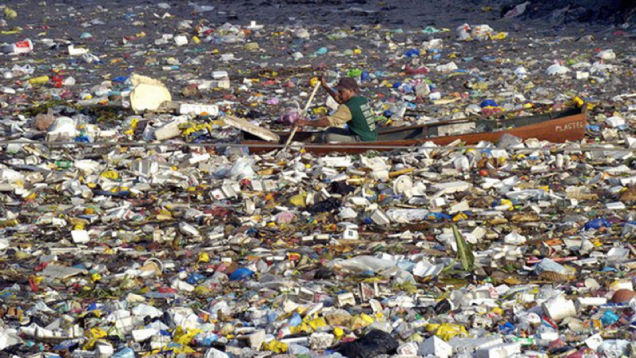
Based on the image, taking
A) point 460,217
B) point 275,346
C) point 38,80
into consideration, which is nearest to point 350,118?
point 460,217

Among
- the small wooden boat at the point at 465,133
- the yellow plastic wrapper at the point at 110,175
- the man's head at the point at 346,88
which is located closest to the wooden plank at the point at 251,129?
the small wooden boat at the point at 465,133

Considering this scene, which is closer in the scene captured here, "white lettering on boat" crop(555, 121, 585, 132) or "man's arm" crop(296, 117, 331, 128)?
"man's arm" crop(296, 117, 331, 128)

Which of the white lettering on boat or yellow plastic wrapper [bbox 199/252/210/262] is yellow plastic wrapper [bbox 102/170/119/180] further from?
the white lettering on boat

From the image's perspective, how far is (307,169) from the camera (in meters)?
8.81

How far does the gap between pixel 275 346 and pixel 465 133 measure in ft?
16.3

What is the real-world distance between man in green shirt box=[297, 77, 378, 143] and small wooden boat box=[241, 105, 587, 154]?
181mm

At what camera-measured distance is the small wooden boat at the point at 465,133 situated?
9109 mm

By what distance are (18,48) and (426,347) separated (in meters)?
12.2

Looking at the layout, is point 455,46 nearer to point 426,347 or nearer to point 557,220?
point 557,220

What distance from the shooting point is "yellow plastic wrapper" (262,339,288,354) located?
4.99 meters

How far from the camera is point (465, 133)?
9.48m

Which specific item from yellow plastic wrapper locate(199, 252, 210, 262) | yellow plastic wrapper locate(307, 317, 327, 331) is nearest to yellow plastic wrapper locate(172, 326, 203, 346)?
yellow plastic wrapper locate(307, 317, 327, 331)

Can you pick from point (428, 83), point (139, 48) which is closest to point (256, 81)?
point (428, 83)

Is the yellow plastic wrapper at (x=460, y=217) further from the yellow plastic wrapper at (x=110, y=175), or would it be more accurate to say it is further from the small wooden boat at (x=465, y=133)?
the yellow plastic wrapper at (x=110, y=175)
